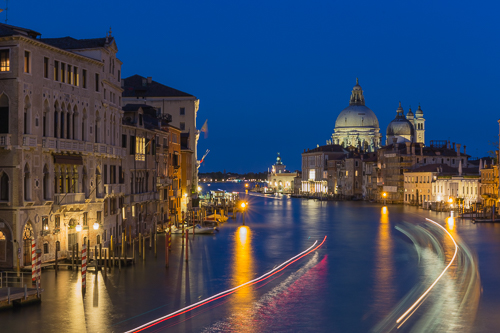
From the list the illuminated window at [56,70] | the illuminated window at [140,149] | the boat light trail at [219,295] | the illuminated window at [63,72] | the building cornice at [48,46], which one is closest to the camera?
the boat light trail at [219,295]

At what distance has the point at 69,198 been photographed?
2747 centimetres

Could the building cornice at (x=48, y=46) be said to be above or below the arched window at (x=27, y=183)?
above

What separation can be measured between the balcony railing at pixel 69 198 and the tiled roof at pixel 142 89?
34231 mm

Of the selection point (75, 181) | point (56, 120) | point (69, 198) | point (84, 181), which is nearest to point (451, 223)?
point (84, 181)

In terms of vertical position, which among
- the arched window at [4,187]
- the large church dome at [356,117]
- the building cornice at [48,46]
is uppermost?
the large church dome at [356,117]

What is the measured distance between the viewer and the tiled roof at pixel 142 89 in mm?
63978

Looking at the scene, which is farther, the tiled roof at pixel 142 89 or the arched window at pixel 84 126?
the tiled roof at pixel 142 89

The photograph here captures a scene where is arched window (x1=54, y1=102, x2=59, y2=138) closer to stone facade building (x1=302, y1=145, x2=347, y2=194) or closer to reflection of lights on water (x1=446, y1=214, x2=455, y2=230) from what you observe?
reflection of lights on water (x1=446, y1=214, x2=455, y2=230)

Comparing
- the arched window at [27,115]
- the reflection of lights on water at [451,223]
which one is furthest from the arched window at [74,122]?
the reflection of lights on water at [451,223]

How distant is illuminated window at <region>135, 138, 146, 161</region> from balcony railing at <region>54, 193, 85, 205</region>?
29.3 ft

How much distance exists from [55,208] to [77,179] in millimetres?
2093

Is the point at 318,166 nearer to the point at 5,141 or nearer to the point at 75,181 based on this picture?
the point at 75,181

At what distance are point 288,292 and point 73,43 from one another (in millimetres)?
13422

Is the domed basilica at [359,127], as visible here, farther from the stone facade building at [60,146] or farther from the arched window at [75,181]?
the arched window at [75,181]
